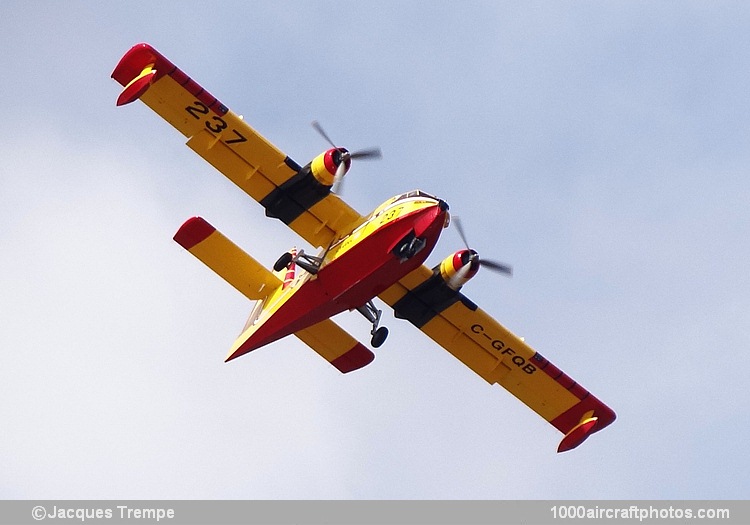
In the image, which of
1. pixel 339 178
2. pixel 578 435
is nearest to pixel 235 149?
pixel 339 178

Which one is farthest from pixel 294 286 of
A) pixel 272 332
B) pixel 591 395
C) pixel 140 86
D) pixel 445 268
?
pixel 591 395

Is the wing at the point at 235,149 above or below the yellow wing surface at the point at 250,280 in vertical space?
above

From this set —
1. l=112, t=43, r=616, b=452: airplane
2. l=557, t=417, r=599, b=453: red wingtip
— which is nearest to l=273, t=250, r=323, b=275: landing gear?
l=112, t=43, r=616, b=452: airplane

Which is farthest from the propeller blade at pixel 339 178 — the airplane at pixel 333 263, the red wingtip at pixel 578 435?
the red wingtip at pixel 578 435

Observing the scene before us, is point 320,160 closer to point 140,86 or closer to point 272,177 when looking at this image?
point 272,177

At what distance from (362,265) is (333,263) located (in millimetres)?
913

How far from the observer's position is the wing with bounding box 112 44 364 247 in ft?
110

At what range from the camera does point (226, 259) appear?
3569 centimetres

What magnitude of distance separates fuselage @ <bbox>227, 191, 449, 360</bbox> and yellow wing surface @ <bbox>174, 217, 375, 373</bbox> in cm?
108

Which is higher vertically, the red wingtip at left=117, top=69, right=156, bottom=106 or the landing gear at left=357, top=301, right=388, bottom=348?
the red wingtip at left=117, top=69, right=156, bottom=106

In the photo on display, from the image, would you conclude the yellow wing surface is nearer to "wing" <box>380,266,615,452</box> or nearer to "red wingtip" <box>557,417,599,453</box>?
"wing" <box>380,266,615,452</box>

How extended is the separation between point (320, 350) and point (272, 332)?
2754 mm

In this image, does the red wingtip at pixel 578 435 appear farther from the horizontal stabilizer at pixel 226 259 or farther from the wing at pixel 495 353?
the horizontal stabilizer at pixel 226 259

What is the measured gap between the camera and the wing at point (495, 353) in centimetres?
3641
